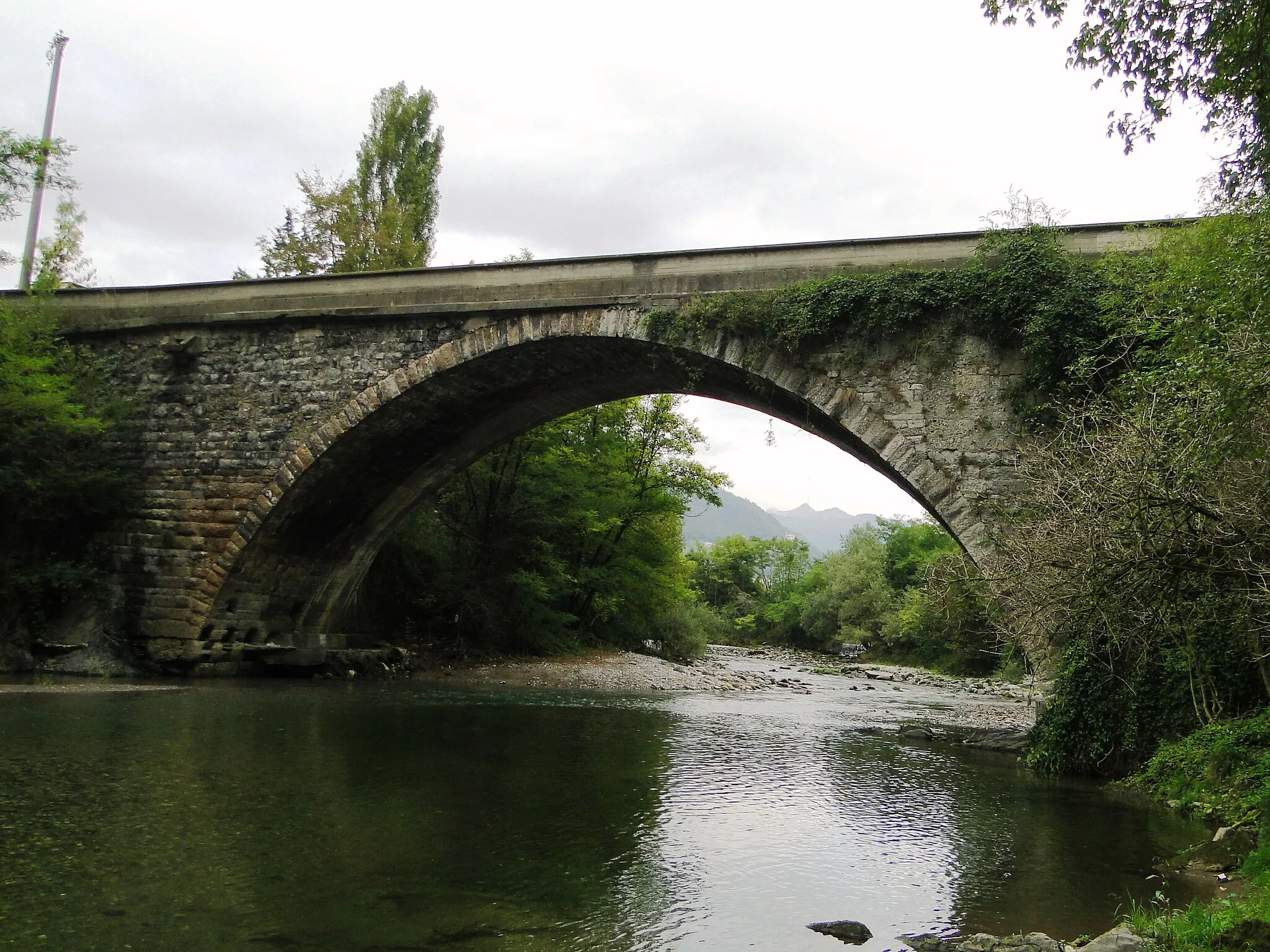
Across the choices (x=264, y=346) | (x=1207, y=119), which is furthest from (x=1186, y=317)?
(x=264, y=346)

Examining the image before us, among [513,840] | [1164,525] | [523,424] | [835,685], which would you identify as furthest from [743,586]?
[513,840]

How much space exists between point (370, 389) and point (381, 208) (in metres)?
12.0

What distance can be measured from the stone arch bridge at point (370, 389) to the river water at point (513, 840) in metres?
4.32

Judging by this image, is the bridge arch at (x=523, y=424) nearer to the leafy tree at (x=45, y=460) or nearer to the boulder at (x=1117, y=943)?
the leafy tree at (x=45, y=460)

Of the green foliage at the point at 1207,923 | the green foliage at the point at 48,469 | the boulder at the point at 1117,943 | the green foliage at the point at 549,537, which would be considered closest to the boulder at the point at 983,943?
the boulder at the point at 1117,943

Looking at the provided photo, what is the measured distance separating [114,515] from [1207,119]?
14.8 meters

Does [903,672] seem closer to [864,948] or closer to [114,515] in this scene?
[114,515]

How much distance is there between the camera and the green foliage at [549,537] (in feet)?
67.6

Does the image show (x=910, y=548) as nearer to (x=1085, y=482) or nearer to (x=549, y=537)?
(x=549, y=537)

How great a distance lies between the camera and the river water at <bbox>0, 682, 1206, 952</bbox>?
4016mm

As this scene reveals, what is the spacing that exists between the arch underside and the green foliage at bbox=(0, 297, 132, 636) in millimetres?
2257

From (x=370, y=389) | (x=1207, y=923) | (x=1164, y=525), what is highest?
(x=370, y=389)

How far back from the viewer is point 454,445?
16.4 meters

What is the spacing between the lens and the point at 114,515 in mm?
15141
